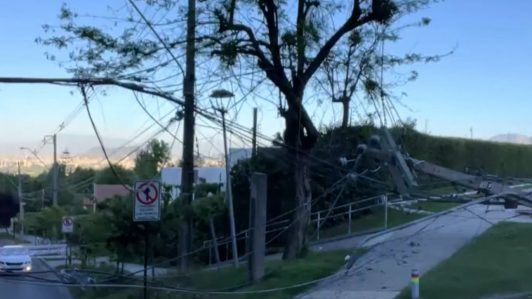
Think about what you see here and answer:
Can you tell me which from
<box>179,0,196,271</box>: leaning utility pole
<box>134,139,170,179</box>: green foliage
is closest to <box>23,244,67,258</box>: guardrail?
<box>134,139,170,179</box>: green foliage

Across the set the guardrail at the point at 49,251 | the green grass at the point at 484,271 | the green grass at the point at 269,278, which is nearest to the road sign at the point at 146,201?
the green grass at the point at 269,278

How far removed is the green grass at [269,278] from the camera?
17.9m

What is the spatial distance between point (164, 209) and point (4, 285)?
13.4 meters

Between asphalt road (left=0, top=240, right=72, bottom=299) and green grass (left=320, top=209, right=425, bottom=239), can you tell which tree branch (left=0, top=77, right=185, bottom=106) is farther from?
green grass (left=320, top=209, right=425, bottom=239)

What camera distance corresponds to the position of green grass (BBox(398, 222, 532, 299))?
14805 millimetres

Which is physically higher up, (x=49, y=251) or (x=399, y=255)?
(x=399, y=255)

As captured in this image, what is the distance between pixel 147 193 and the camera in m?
17.3

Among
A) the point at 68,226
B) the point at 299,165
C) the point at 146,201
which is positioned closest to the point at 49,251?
the point at 68,226

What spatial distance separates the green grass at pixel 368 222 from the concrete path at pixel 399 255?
4450mm

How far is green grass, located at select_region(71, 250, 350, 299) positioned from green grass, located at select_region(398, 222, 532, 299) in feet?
9.34

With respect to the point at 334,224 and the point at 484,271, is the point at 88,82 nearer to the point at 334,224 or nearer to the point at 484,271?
the point at 484,271

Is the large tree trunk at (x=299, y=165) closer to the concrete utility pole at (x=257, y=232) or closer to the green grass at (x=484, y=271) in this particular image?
the concrete utility pole at (x=257, y=232)

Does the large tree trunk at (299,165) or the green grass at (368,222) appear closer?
the large tree trunk at (299,165)

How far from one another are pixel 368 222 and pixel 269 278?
1533cm
